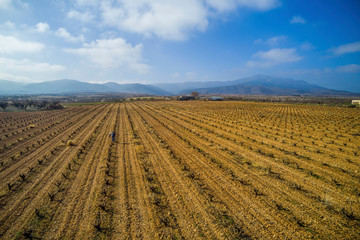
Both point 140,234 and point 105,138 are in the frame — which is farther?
point 105,138

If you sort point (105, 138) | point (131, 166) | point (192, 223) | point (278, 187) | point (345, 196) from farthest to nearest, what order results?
point (105, 138)
point (131, 166)
point (278, 187)
point (345, 196)
point (192, 223)

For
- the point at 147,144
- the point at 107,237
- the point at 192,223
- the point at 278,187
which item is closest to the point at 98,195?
the point at 107,237

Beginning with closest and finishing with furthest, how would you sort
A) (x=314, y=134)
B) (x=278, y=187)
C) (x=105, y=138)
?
(x=278, y=187) < (x=105, y=138) < (x=314, y=134)

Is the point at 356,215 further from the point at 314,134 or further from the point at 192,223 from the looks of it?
the point at 314,134

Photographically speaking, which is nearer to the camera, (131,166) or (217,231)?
(217,231)

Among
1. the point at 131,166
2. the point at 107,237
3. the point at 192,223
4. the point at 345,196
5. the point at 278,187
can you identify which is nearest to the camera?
the point at 107,237

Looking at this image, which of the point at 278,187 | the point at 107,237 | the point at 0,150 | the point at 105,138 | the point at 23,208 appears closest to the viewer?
the point at 107,237

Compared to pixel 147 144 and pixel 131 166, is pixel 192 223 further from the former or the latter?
pixel 147 144

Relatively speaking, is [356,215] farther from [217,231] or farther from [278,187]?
[217,231]

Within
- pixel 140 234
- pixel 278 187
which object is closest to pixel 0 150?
pixel 140 234
